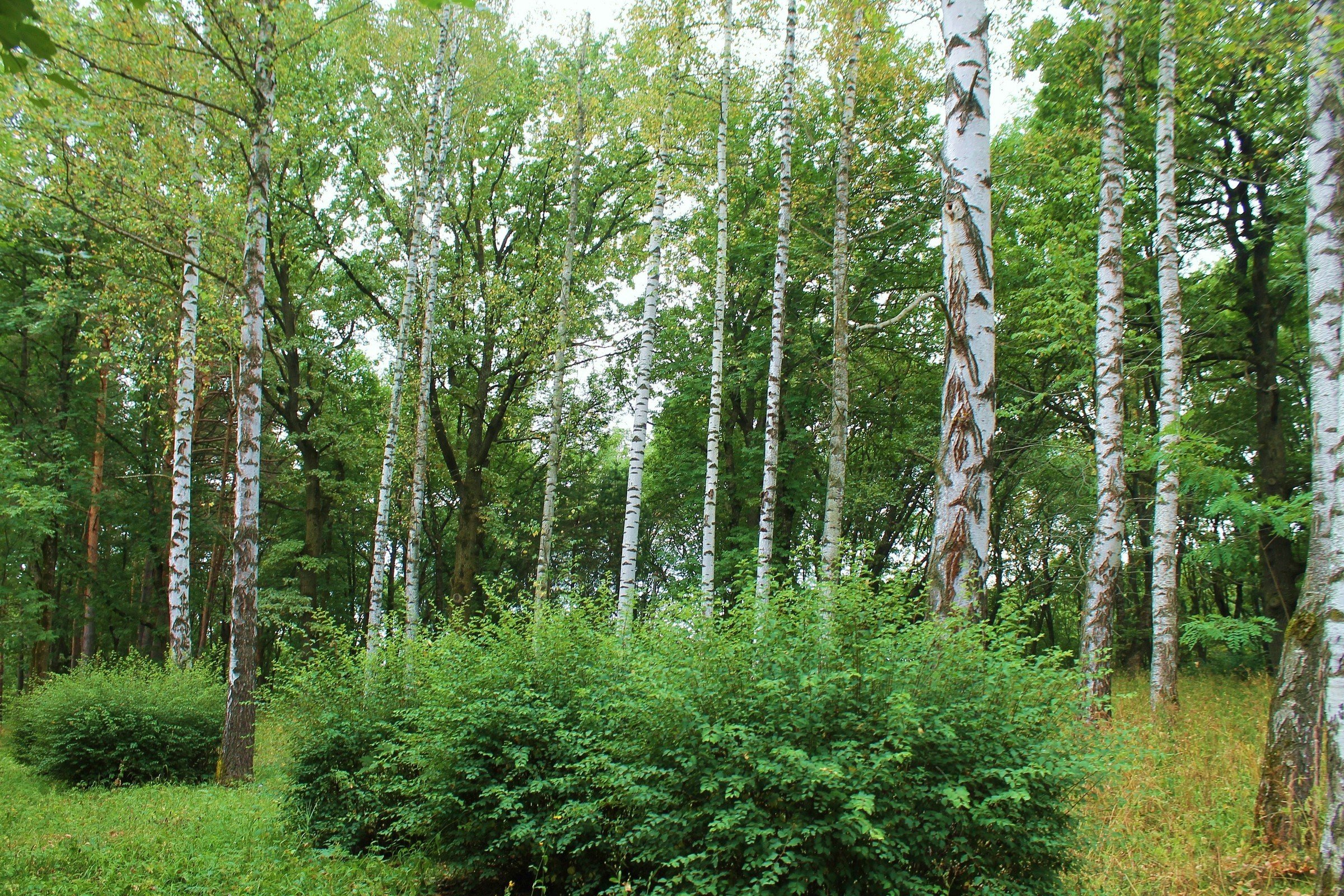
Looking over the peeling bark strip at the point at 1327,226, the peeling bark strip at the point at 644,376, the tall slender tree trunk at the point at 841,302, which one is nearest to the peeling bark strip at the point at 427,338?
the peeling bark strip at the point at 644,376

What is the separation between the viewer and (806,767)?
3.60m

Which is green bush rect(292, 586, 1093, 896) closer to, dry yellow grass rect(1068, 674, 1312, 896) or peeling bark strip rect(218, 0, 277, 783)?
dry yellow grass rect(1068, 674, 1312, 896)

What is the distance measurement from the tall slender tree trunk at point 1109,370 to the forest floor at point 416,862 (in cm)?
132

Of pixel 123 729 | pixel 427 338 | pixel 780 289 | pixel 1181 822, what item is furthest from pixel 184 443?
pixel 1181 822

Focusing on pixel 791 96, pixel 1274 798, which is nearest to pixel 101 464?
pixel 791 96

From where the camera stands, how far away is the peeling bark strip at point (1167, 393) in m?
7.91

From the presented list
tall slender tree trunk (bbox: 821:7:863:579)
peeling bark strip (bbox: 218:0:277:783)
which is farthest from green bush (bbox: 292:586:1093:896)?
tall slender tree trunk (bbox: 821:7:863:579)

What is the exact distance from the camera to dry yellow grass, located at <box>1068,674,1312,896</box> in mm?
4164

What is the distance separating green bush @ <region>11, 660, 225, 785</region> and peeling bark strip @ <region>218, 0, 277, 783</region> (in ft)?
5.95

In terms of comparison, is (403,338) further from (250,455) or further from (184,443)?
(184,443)

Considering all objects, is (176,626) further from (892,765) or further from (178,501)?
(892,765)

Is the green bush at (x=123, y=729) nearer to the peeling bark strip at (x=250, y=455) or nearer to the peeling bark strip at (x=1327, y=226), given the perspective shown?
the peeling bark strip at (x=250, y=455)

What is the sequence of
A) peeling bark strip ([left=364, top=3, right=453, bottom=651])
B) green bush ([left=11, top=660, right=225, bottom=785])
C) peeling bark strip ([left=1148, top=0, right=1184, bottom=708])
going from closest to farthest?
peeling bark strip ([left=1148, top=0, right=1184, bottom=708]), green bush ([left=11, top=660, right=225, bottom=785]), peeling bark strip ([left=364, top=3, right=453, bottom=651])

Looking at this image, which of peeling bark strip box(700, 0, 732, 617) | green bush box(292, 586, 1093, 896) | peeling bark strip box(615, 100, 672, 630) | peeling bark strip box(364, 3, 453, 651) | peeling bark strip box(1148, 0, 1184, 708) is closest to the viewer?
green bush box(292, 586, 1093, 896)
